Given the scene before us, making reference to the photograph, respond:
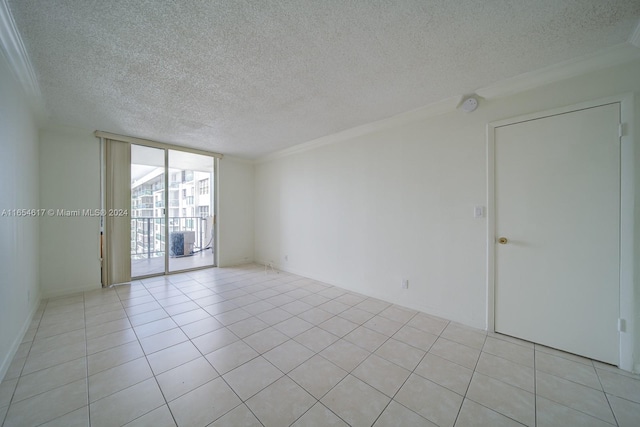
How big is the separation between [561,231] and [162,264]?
6.86m

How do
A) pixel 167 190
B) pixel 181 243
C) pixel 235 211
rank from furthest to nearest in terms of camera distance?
pixel 181 243 < pixel 235 211 < pixel 167 190

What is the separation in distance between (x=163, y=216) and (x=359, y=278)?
12.6 ft

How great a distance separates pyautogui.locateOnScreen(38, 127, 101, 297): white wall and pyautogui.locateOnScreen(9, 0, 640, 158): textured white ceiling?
80 centimetres

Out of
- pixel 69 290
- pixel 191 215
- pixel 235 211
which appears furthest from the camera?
pixel 191 215

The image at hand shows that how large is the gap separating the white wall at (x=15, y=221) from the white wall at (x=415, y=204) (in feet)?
11.2

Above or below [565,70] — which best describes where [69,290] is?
below

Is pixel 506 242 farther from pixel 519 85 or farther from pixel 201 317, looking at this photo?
pixel 201 317

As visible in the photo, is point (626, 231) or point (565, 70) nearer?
point (626, 231)

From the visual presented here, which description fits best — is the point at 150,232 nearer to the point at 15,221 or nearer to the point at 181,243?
the point at 181,243

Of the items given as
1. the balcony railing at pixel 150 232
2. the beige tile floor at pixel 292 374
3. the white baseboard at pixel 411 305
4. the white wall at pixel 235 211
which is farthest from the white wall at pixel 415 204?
the balcony railing at pixel 150 232

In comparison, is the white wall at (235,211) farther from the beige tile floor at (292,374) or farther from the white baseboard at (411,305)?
the beige tile floor at (292,374)

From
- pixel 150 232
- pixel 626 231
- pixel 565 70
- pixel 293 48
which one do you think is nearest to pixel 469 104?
pixel 565 70

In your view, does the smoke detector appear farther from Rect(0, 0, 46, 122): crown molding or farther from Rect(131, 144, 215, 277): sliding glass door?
Rect(131, 144, 215, 277): sliding glass door

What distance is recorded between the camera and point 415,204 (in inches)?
114
